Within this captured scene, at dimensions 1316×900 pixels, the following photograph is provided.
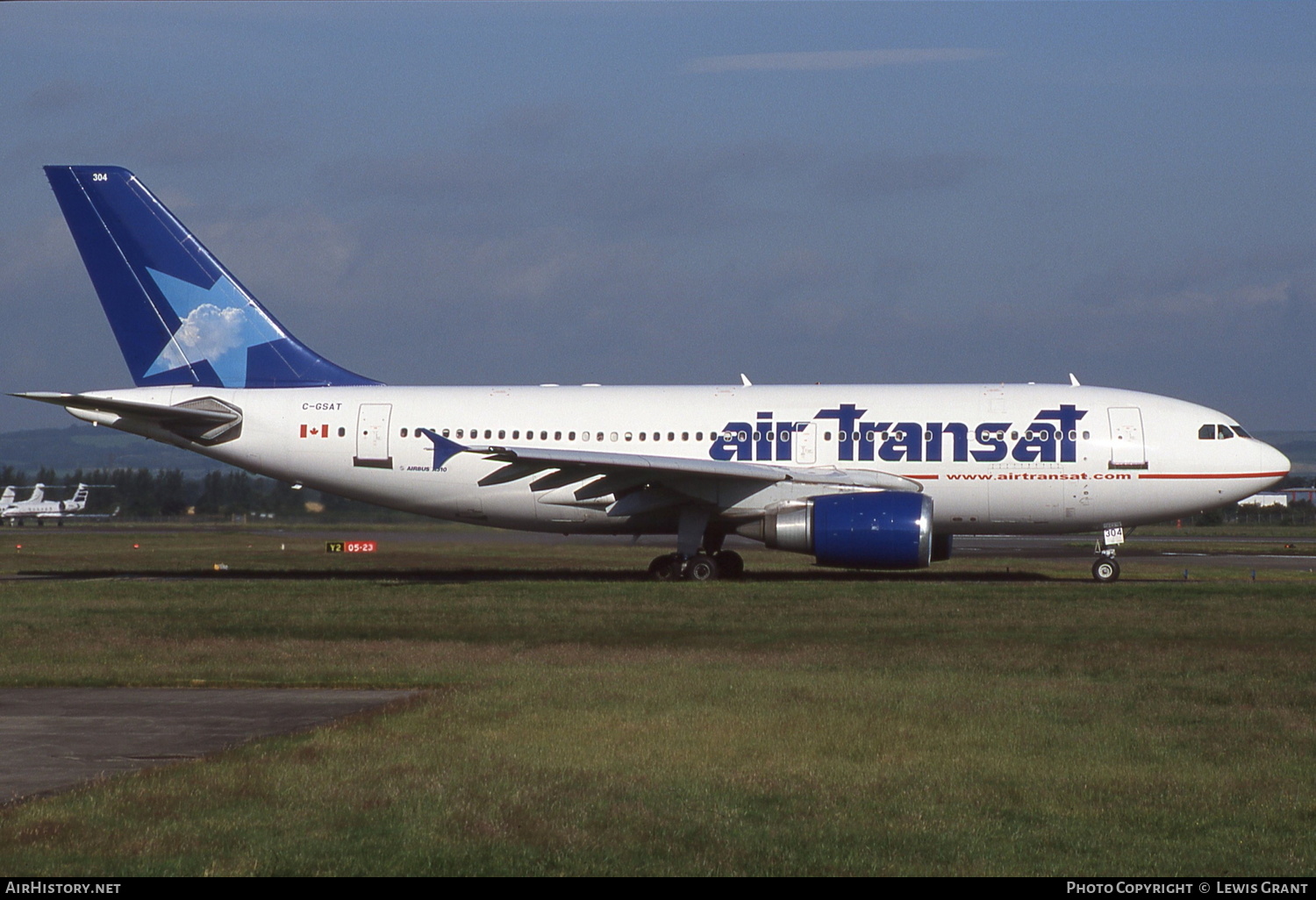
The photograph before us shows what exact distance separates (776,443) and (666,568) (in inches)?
127

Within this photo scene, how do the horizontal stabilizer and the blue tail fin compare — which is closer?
the horizontal stabilizer

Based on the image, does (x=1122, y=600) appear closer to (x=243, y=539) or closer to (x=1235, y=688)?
(x=1235, y=688)

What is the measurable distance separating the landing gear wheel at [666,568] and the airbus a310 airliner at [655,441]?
2.3 inches

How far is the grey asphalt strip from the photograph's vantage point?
9.31m

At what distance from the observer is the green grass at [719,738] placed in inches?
283

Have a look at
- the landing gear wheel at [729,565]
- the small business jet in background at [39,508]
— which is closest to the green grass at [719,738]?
the landing gear wheel at [729,565]

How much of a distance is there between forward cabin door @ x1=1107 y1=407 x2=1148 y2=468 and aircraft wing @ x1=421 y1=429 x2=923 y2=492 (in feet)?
11.7

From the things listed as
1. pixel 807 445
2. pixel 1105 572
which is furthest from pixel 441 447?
pixel 1105 572

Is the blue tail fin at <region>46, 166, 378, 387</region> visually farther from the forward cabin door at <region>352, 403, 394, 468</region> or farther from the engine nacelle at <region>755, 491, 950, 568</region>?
the engine nacelle at <region>755, 491, 950, 568</region>

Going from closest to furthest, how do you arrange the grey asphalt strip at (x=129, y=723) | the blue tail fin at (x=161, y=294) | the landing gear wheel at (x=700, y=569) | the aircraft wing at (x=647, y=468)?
the grey asphalt strip at (x=129, y=723), the aircraft wing at (x=647, y=468), the landing gear wheel at (x=700, y=569), the blue tail fin at (x=161, y=294)

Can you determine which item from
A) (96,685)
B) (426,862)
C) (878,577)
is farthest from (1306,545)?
(426,862)

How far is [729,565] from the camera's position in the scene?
27609 mm

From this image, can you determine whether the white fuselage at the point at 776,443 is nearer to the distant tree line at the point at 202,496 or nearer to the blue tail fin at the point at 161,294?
the blue tail fin at the point at 161,294

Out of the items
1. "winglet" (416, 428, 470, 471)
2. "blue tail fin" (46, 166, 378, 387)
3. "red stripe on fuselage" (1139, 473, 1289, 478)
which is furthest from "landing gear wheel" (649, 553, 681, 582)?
"red stripe on fuselage" (1139, 473, 1289, 478)
